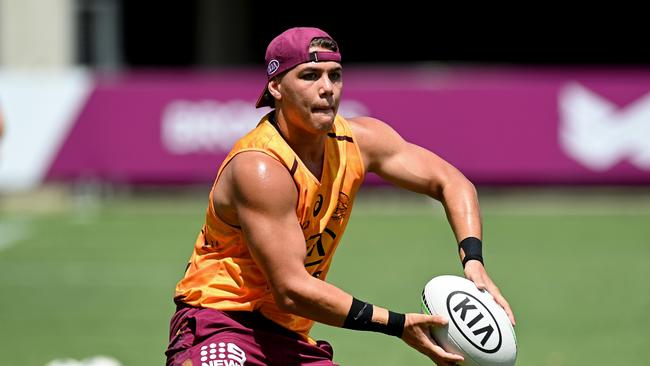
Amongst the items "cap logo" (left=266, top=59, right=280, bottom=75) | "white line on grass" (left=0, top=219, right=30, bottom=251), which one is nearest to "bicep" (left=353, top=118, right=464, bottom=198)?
"cap logo" (left=266, top=59, right=280, bottom=75)

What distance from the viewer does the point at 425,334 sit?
223 inches

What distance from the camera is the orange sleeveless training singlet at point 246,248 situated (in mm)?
5980

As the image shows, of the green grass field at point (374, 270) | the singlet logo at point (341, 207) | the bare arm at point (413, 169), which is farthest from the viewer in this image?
the green grass field at point (374, 270)

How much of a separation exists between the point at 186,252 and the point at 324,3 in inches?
829

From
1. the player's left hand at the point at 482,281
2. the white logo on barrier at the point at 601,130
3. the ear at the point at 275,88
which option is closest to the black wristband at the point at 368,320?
the player's left hand at the point at 482,281

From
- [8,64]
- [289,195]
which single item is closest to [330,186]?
[289,195]

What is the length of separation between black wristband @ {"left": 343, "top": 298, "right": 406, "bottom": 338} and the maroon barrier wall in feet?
40.8

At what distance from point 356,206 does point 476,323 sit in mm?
13582

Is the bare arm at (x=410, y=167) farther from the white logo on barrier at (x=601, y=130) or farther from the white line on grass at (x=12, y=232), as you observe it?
the white logo on barrier at (x=601, y=130)

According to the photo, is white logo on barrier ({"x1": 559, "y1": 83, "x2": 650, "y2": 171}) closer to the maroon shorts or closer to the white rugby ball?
the maroon shorts

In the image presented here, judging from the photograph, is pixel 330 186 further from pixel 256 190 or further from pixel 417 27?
pixel 417 27

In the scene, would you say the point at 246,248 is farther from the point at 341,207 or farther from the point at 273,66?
the point at 273,66

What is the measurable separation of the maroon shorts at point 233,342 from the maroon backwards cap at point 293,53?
3.94 feet

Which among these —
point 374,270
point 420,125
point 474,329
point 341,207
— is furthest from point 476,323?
point 420,125
